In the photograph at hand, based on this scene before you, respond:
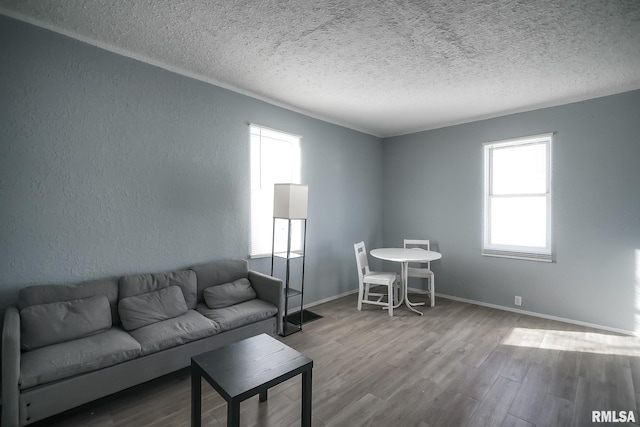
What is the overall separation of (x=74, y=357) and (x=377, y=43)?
10.3 ft

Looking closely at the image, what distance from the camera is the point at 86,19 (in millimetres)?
2158

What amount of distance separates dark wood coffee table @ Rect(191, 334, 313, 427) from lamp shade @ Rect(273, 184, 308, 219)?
1.54 metres

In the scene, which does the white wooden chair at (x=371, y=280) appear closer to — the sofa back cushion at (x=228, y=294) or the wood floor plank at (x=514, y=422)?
the sofa back cushion at (x=228, y=294)

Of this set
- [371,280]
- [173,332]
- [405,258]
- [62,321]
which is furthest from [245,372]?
[405,258]

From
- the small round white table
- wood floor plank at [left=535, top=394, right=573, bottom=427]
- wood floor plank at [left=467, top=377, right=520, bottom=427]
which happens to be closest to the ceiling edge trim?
the small round white table

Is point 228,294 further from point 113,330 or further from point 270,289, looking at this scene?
point 113,330

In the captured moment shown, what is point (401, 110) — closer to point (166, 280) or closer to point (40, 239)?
point (166, 280)

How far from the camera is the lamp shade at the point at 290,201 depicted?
3193mm

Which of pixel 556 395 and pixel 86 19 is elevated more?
pixel 86 19

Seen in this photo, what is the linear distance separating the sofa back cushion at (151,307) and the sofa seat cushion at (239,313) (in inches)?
9.5

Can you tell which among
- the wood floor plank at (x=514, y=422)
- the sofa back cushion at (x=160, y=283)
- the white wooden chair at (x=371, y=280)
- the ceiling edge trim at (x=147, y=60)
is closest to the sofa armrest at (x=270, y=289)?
the sofa back cushion at (x=160, y=283)

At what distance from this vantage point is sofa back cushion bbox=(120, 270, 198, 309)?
2.48 metres

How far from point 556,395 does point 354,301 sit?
Result: 257cm

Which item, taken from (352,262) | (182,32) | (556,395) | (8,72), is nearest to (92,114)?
(8,72)
